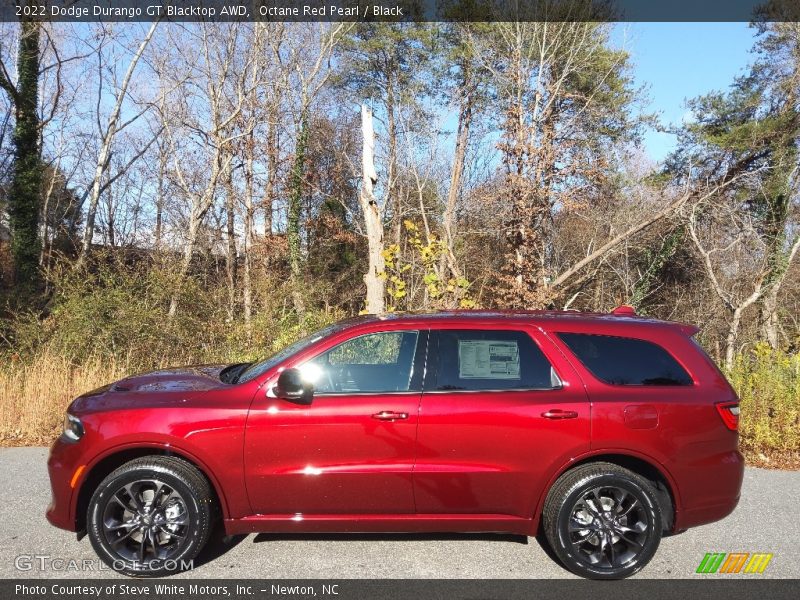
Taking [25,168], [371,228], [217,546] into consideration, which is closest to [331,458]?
[217,546]

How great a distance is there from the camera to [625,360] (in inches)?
155

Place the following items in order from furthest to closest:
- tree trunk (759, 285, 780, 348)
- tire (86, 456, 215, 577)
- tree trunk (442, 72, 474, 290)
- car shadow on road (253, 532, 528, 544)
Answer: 1. tree trunk (442, 72, 474, 290)
2. tree trunk (759, 285, 780, 348)
3. car shadow on road (253, 532, 528, 544)
4. tire (86, 456, 215, 577)

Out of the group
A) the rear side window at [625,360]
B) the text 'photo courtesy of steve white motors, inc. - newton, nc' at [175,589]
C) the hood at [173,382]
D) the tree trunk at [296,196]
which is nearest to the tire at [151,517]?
the text 'photo courtesy of steve white motors, inc. - newton, nc' at [175,589]

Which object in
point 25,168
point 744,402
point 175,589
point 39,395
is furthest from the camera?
point 25,168

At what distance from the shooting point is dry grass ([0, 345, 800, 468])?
21.1 ft

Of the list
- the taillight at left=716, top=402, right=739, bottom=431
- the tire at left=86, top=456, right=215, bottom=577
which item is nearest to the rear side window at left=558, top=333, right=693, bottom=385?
the taillight at left=716, top=402, right=739, bottom=431

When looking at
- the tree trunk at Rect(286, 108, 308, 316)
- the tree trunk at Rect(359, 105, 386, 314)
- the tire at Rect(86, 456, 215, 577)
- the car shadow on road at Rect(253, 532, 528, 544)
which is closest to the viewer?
the tire at Rect(86, 456, 215, 577)

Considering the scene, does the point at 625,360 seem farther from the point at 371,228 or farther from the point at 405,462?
the point at 371,228

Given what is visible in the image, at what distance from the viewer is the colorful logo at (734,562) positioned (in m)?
3.84

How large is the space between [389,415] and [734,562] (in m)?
2.53

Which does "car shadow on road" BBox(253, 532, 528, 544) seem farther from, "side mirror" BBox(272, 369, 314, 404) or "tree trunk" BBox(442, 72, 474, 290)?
"tree trunk" BBox(442, 72, 474, 290)

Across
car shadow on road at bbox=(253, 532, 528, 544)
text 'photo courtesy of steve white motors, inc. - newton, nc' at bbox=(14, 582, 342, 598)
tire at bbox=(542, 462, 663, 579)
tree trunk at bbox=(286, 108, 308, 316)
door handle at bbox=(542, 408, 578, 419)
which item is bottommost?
text 'photo courtesy of steve white motors, inc. - newton, nc' at bbox=(14, 582, 342, 598)

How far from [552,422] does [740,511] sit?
7.80ft

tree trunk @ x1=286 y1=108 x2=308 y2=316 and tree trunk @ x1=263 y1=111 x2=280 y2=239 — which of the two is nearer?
tree trunk @ x1=286 y1=108 x2=308 y2=316
